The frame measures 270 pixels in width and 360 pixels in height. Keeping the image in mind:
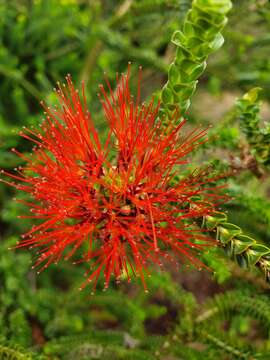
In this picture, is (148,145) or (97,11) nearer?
(148,145)

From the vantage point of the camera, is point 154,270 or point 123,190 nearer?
point 123,190

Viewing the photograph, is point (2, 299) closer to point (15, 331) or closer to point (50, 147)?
point (15, 331)

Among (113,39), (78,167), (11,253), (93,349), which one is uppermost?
(113,39)

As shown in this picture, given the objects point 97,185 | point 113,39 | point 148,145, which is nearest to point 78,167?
point 97,185

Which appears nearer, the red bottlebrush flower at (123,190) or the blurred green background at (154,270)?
the red bottlebrush flower at (123,190)

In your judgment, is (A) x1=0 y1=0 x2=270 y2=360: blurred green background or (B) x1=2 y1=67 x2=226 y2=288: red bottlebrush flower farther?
(A) x1=0 y1=0 x2=270 y2=360: blurred green background

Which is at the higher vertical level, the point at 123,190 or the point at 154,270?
the point at 123,190

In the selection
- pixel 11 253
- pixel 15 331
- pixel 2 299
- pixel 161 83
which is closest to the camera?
pixel 15 331

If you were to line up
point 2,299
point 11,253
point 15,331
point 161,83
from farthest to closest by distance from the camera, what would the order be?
point 161,83 → point 11,253 → point 2,299 → point 15,331
